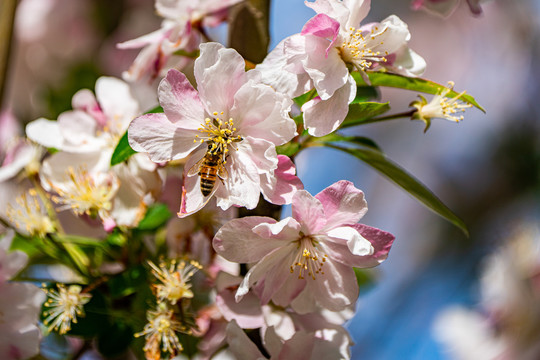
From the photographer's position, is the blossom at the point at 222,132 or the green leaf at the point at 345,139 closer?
the blossom at the point at 222,132

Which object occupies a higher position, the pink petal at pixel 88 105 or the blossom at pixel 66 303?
the pink petal at pixel 88 105

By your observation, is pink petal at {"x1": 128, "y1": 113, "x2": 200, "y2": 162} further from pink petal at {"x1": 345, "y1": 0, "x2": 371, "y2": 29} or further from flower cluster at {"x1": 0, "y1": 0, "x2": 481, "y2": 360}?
pink petal at {"x1": 345, "y1": 0, "x2": 371, "y2": 29}

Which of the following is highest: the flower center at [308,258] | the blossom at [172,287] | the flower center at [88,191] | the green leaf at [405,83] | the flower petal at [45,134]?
the green leaf at [405,83]

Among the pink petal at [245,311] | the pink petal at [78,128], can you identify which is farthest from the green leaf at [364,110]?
the pink petal at [78,128]

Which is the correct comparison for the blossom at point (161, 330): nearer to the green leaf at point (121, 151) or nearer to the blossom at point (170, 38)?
the green leaf at point (121, 151)

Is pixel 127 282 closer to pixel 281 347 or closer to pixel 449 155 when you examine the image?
pixel 281 347
